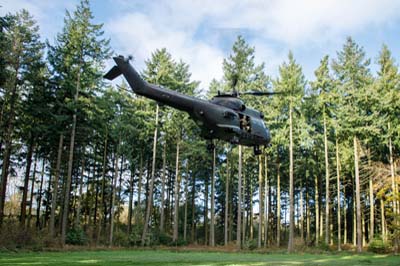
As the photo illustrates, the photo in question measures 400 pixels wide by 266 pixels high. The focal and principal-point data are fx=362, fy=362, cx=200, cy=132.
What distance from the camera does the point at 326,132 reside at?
2714cm

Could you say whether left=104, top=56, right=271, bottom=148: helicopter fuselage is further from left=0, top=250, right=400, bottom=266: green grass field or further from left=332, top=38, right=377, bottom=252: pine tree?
left=332, top=38, right=377, bottom=252: pine tree

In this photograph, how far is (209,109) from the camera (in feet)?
30.3

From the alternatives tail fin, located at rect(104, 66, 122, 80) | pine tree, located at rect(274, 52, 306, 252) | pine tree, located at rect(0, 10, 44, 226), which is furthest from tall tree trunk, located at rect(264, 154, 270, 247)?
tail fin, located at rect(104, 66, 122, 80)

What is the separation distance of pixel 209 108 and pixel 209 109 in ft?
0.09

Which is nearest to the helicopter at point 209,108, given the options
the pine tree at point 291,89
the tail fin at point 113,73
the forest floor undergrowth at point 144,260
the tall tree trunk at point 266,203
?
the tail fin at point 113,73

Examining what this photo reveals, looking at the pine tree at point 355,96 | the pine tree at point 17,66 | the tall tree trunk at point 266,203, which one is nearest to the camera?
the pine tree at point 17,66

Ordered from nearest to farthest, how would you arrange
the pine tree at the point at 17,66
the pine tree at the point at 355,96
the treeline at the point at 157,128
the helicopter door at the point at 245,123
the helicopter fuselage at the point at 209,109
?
1. the helicopter fuselage at the point at 209,109
2. the helicopter door at the point at 245,123
3. the pine tree at the point at 17,66
4. the treeline at the point at 157,128
5. the pine tree at the point at 355,96

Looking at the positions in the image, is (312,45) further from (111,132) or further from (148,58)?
(111,132)

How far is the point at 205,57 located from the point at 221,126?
261 cm

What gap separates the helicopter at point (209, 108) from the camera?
354 inches

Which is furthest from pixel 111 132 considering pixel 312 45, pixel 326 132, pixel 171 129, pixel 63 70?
pixel 312 45

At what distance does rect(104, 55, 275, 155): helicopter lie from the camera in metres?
9.00

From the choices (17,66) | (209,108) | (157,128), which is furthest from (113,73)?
(157,128)

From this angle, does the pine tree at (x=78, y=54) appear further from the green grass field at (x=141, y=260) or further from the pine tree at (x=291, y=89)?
the pine tree at (x=291, y=89)
